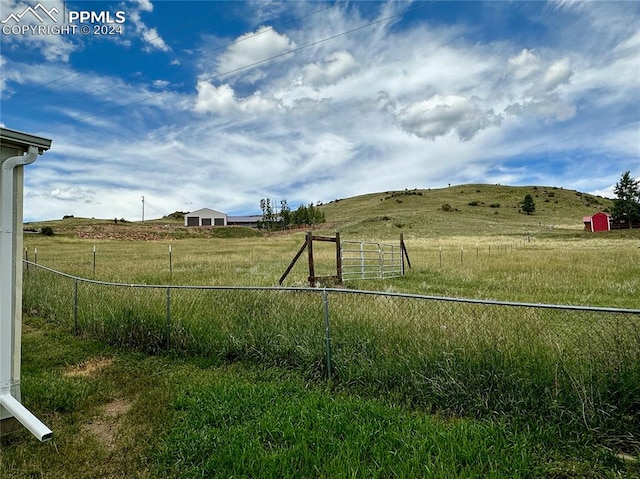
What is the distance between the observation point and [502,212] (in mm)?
87125

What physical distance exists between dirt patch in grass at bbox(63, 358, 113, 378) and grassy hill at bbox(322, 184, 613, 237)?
51143 millimetres

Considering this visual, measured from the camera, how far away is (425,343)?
412 centimetres

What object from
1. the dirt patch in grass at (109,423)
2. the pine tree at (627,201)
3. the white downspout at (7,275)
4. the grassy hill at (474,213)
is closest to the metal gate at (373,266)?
the dirt patch in grass at (109,423)

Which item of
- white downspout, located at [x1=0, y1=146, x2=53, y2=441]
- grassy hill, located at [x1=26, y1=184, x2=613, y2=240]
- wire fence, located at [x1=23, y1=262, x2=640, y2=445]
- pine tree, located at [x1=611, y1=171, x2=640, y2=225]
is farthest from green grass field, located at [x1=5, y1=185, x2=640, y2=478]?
pine tree, located at [x1=611, y1=171, x2=640, y2=225]

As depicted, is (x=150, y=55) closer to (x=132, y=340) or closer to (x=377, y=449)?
(x=132, y=340)

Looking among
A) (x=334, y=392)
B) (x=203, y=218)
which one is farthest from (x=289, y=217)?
(x=334, y=392)

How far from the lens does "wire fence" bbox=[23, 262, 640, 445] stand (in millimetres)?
3336

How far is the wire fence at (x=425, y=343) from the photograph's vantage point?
334cm

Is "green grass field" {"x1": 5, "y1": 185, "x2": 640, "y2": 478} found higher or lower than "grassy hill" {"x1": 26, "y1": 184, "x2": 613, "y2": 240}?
lower

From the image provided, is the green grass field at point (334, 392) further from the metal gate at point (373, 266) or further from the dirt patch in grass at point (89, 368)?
the metal gate at point (373, 266)

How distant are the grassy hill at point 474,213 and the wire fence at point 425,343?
5031cm

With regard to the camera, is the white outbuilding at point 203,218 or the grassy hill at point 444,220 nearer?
the grassy hill at point 444,220

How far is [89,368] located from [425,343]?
4.75 meters

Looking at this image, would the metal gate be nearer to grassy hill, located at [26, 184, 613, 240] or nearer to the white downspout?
the white downspout
